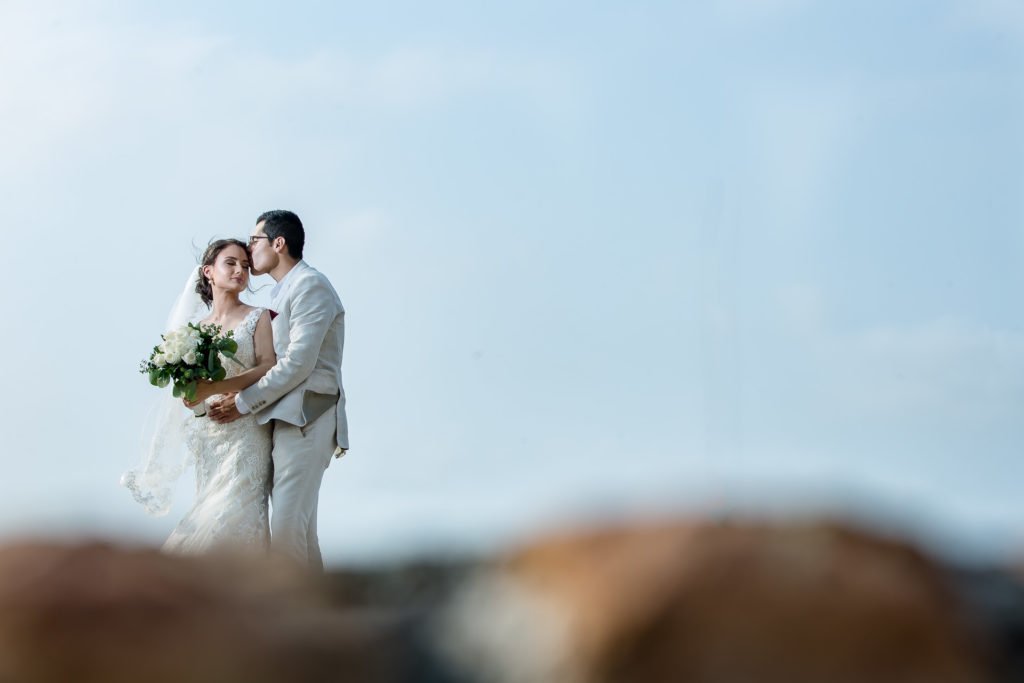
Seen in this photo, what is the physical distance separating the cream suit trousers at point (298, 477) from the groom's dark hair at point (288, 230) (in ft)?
4.07

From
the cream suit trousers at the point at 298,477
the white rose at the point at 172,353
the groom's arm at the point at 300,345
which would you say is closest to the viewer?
the white rose at the point at 172,353

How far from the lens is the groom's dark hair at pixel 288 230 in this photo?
8.47m

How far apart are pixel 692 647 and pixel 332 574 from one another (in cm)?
28

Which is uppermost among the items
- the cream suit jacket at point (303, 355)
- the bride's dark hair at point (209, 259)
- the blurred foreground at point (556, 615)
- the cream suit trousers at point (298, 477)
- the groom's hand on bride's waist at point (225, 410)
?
the blurred foreground at point (556, 615)

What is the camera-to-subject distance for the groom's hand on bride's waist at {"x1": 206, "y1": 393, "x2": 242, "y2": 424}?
8195mm

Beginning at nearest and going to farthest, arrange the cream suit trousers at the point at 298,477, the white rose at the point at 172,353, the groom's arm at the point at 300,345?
the white rose at the point at 172,353 → the groom's arm at the point at 300,345 → the cream suit trousers at the point at 298,477

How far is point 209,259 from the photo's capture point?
28.9 ft

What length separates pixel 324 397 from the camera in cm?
826

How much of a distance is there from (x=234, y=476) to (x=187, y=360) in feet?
3.11

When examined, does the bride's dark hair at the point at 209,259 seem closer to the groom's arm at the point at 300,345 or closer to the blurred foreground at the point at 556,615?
the groom's arm at the point at 300,345

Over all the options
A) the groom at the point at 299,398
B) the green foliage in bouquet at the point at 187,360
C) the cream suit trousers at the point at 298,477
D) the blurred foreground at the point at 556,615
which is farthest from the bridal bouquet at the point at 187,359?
the blurred foreground at the point at 556,615

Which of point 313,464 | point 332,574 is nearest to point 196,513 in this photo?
point 313,464

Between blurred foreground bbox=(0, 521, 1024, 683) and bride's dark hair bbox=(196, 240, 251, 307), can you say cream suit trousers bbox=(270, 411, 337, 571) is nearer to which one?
bride's dark hair bbox=(196, 240, 251, 307)

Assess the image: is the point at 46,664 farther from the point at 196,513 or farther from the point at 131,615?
the point at 196,513
